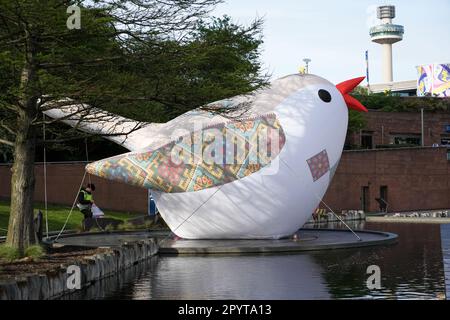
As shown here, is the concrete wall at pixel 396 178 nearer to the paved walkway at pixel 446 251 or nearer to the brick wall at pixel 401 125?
the brick wall at pixel 401 125

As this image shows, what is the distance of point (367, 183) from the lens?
52.8 metres

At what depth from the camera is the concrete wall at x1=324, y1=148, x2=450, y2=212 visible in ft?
167

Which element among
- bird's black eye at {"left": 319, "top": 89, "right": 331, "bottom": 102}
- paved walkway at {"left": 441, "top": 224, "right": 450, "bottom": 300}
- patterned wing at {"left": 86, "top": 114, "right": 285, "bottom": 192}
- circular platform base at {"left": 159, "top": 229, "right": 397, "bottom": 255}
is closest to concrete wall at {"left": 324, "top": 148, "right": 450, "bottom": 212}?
paved walkway at {"left": 441, "top": 224, "right": 450, "bottom": 300}

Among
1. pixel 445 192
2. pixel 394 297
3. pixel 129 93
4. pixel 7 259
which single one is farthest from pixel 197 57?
pixel 445 192

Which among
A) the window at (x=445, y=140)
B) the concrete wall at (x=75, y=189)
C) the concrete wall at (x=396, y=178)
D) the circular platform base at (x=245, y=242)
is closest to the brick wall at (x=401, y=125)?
the window at (x=445, y=140)

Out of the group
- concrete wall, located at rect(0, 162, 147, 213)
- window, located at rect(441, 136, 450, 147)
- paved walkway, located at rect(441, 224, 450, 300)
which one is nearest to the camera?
paved walkway, located at rect(441, 224, 450, 300)

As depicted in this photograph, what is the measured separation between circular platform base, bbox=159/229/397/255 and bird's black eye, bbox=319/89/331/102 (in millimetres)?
4410

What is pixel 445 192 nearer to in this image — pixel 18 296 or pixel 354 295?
pixel 354 295

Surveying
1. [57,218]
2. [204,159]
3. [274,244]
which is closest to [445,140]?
[57,218]

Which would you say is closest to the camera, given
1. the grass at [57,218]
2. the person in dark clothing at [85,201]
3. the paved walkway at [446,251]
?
the paved walkway at [446,251]

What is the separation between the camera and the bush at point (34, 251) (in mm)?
18750

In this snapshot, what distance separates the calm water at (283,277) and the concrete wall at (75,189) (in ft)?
78.0

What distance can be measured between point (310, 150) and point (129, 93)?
6745 mm

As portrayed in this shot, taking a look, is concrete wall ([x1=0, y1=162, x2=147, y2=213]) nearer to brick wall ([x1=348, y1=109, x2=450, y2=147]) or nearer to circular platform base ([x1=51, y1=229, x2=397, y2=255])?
circular platform base ([x1=51, y1=229, x2=397, y2=255])
